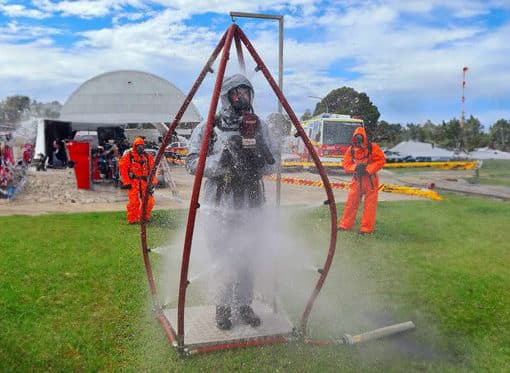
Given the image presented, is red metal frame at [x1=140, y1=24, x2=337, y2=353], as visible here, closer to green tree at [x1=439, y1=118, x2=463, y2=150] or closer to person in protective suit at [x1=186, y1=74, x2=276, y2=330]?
person in protective suit at [x1=186, y1=74, x2=276, y2=330]

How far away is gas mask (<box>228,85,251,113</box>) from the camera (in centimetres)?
369

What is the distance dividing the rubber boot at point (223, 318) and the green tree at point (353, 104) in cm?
1679

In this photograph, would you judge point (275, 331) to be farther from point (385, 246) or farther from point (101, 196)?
point (101, 196)

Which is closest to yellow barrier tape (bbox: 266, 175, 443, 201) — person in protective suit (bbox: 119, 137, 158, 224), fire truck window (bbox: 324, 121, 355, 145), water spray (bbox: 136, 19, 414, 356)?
person in protective suit (bbox: 119, 137, 158, 224)

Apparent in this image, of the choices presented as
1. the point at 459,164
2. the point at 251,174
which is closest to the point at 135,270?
the point at 251,174

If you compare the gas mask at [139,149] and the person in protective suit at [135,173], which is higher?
the gas mask at [139,149]

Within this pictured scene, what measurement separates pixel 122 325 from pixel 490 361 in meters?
3.07

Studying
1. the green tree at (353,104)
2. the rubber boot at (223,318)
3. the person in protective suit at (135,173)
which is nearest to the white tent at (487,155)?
the green tree at (353,104)

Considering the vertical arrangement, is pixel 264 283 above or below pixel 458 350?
above

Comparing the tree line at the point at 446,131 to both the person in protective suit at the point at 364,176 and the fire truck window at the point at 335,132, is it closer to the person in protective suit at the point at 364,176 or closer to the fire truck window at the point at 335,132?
the fire truck window at the point at 335,132

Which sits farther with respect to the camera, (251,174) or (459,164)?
(459,164)

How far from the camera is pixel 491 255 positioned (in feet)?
22.8

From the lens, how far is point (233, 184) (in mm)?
3793

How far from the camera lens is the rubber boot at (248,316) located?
4.11 meters
